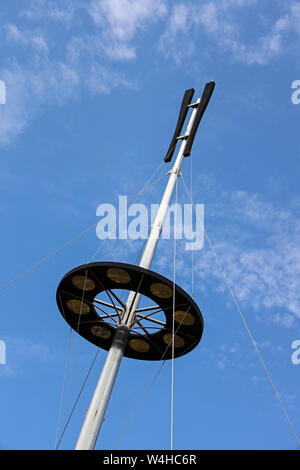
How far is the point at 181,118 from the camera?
1128 inches

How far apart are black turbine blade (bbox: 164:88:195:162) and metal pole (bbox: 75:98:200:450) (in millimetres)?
4261

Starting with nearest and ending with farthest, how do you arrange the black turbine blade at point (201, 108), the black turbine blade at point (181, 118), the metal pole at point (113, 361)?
1. the metal pole at point (113, 361)
2. the black turbine blade at point (201, 108)
3. the black turbine blade at point (181, 118)

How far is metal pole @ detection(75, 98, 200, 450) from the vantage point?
16438 mm

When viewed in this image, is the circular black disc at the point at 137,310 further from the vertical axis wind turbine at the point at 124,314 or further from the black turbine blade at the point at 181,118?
the black turbine blade at the point at 181,118

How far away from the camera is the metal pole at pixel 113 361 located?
1644 cm

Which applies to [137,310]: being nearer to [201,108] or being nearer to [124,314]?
[124,314]

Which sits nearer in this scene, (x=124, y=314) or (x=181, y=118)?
(x=124, y=314)

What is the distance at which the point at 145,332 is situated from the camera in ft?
69.6

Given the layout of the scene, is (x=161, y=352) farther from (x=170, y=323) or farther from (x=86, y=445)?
(x=86, y=445)

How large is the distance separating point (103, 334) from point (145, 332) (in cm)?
224

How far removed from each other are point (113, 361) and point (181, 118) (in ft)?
52.0

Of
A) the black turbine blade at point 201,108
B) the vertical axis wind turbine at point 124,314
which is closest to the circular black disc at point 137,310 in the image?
the vertical axis wind turbine at point 124,314

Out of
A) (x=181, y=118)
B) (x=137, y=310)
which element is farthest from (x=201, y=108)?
(x=137, y=310)
